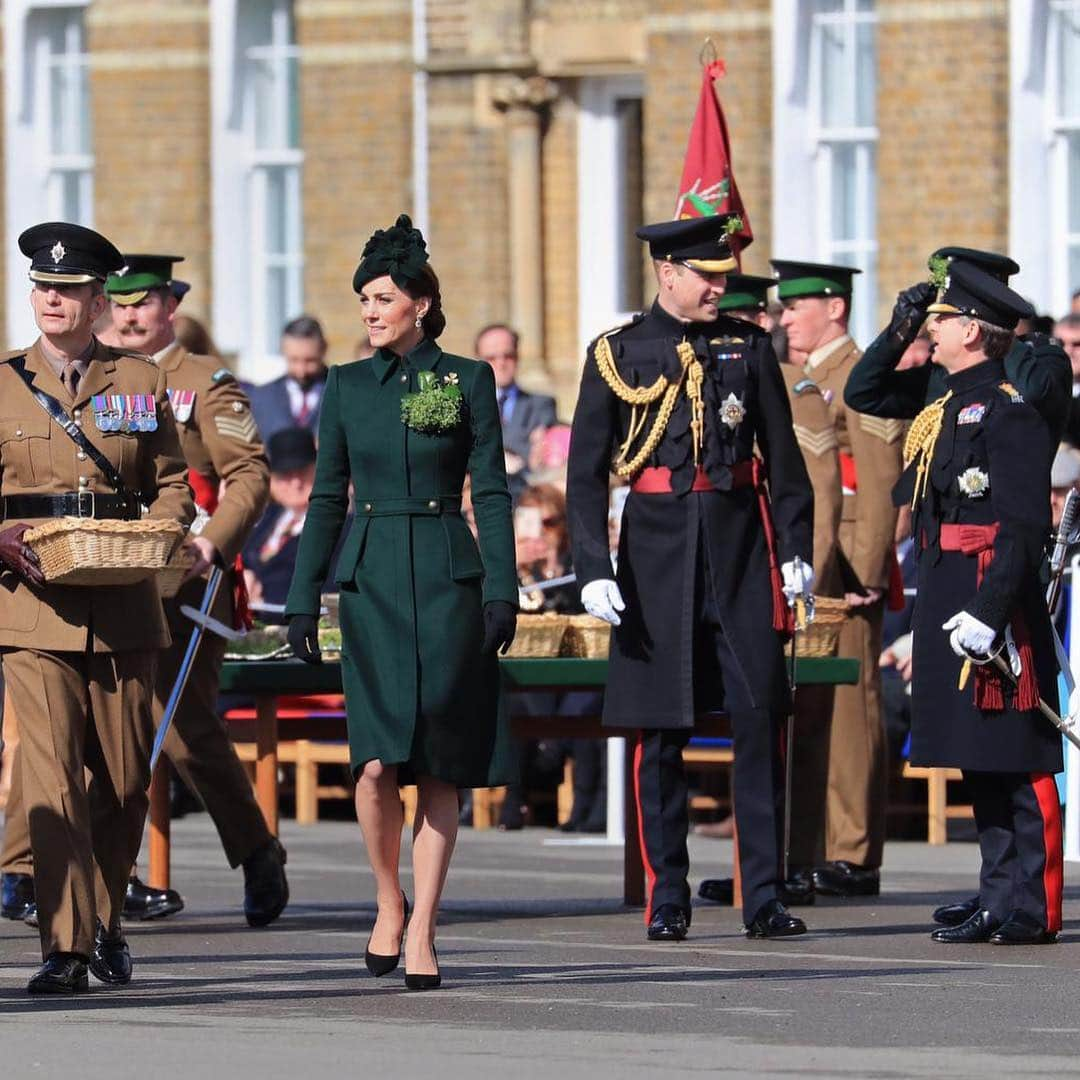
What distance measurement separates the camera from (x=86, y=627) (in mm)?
A: 10211

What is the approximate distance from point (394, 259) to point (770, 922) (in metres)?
2.52

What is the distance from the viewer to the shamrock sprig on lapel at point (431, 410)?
400 inches

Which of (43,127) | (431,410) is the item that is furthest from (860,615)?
(43,127)

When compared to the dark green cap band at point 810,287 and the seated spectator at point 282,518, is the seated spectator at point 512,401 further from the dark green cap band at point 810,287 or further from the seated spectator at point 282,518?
the dark green cap band at point 810,287

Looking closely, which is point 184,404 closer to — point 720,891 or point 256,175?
point 720,891

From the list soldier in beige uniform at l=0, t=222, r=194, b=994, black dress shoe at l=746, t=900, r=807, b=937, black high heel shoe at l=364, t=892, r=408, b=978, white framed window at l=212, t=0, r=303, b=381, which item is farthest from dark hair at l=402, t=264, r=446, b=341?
white framed window at l=212, t=0, r=303, b=381

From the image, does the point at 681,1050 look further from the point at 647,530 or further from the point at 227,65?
the point at 227,65

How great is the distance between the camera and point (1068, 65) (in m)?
22.4

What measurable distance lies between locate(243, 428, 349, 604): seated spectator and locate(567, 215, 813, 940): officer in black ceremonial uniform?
19.1 feet

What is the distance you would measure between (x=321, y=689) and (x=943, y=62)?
35.2 ft

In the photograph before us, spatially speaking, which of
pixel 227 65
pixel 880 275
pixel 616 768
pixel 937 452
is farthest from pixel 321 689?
pixel 227 65

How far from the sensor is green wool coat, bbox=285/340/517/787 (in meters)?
10.1

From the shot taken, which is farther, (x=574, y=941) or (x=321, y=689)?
(x=321, y=689)

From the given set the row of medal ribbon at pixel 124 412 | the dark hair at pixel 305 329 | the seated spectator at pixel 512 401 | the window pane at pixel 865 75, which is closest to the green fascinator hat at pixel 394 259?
the row of medal ribbon at pixel 124 412
